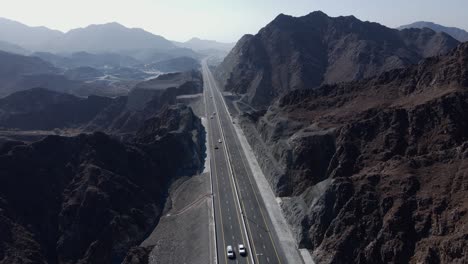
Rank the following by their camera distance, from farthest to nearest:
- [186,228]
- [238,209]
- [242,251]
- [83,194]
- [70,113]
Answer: [70,113] < [83,194] < [238,209] < [186,228] < [242,251]

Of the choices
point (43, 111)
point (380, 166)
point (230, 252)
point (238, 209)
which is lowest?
point (43, 111)

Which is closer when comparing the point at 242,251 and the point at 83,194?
the point at 242,251

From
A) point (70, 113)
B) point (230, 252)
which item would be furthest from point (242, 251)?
point (70, 113)

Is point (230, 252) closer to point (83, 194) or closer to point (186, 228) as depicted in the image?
point (186, 228)

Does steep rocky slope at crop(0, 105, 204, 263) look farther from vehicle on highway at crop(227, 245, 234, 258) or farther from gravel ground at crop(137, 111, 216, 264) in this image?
vehicle on highway at crop(227, 245, 234, 258)

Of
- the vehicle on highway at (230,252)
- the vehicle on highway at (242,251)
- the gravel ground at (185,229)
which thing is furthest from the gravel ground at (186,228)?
the vehicle on highway at (242,251)

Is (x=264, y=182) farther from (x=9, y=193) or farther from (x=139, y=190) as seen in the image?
(x=9, y=193)
